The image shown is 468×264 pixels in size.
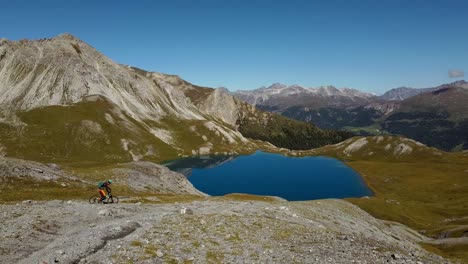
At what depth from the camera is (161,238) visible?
3103 cm

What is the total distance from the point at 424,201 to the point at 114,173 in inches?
5462

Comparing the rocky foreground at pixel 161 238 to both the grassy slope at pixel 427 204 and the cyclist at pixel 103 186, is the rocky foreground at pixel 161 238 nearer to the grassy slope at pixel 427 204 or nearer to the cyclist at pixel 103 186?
the cyclist at pixel 103 186

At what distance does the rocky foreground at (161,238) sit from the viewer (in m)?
26.6

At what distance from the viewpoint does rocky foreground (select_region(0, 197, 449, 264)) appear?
26.6 m

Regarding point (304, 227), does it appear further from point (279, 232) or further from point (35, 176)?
point (35, 176)

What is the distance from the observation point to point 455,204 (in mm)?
142750

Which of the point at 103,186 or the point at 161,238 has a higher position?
the point at 103,186

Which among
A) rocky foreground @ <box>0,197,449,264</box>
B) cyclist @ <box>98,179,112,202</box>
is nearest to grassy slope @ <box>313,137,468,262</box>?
rocky foreground @ <box>0,197,449,264</box>

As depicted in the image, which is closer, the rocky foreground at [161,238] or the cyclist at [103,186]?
the rocky foreground at [161,238]

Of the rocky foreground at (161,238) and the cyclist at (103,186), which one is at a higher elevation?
the cyclist at (103,186)

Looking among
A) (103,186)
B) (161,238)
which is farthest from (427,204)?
(161,238)

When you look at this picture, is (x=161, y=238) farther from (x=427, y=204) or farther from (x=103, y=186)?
(x=427, y=204)

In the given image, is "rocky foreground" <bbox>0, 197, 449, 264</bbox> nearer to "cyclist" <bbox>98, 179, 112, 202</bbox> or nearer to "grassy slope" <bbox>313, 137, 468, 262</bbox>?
"cyclist" <bbox>98, 179, 112, 202</bbox>

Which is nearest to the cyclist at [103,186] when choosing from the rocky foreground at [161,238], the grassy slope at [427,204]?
the rocky foreground at [161,238]
